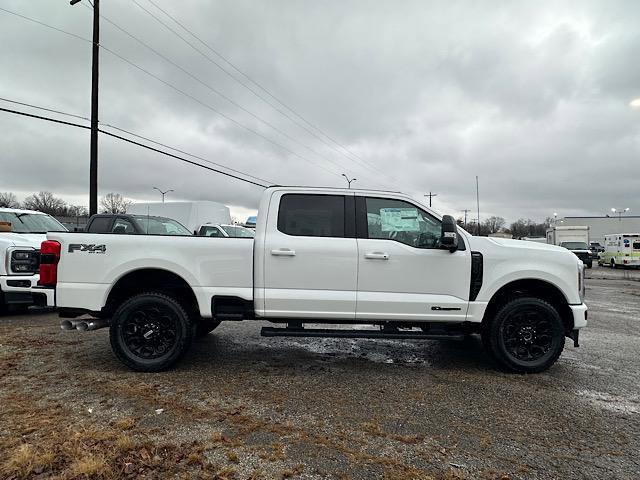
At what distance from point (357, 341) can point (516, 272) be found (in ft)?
8.38

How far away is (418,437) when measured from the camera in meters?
3.07

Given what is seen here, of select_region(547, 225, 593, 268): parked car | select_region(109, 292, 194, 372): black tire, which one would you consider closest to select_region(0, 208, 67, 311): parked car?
select_region(109, 292, 194, 372): black tire

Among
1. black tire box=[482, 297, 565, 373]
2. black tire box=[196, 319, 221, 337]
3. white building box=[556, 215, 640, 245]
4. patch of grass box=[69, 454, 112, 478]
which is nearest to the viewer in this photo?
patch of grass box=[69, 454, 112, 478]

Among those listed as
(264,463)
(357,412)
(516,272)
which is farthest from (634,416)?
(264,463)

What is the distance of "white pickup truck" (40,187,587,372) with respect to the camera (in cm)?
436

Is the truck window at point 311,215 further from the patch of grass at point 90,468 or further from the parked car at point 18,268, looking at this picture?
the parked car at point 18,268

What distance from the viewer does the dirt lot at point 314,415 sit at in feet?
8.80

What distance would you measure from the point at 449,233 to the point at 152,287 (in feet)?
11.1

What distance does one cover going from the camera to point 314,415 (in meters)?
3.41

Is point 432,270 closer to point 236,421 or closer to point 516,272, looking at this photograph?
point 516,272

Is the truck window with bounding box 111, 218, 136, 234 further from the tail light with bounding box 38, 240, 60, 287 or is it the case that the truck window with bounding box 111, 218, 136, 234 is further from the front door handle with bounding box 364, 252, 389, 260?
the front door handle with bounding box 364, 252, 389, 260

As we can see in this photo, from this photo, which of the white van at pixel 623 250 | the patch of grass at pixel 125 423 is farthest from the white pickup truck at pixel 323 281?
the white van at pixel 623 250

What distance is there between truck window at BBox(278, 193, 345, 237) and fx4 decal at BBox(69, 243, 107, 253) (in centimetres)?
193

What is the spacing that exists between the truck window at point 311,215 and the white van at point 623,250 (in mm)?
29672
